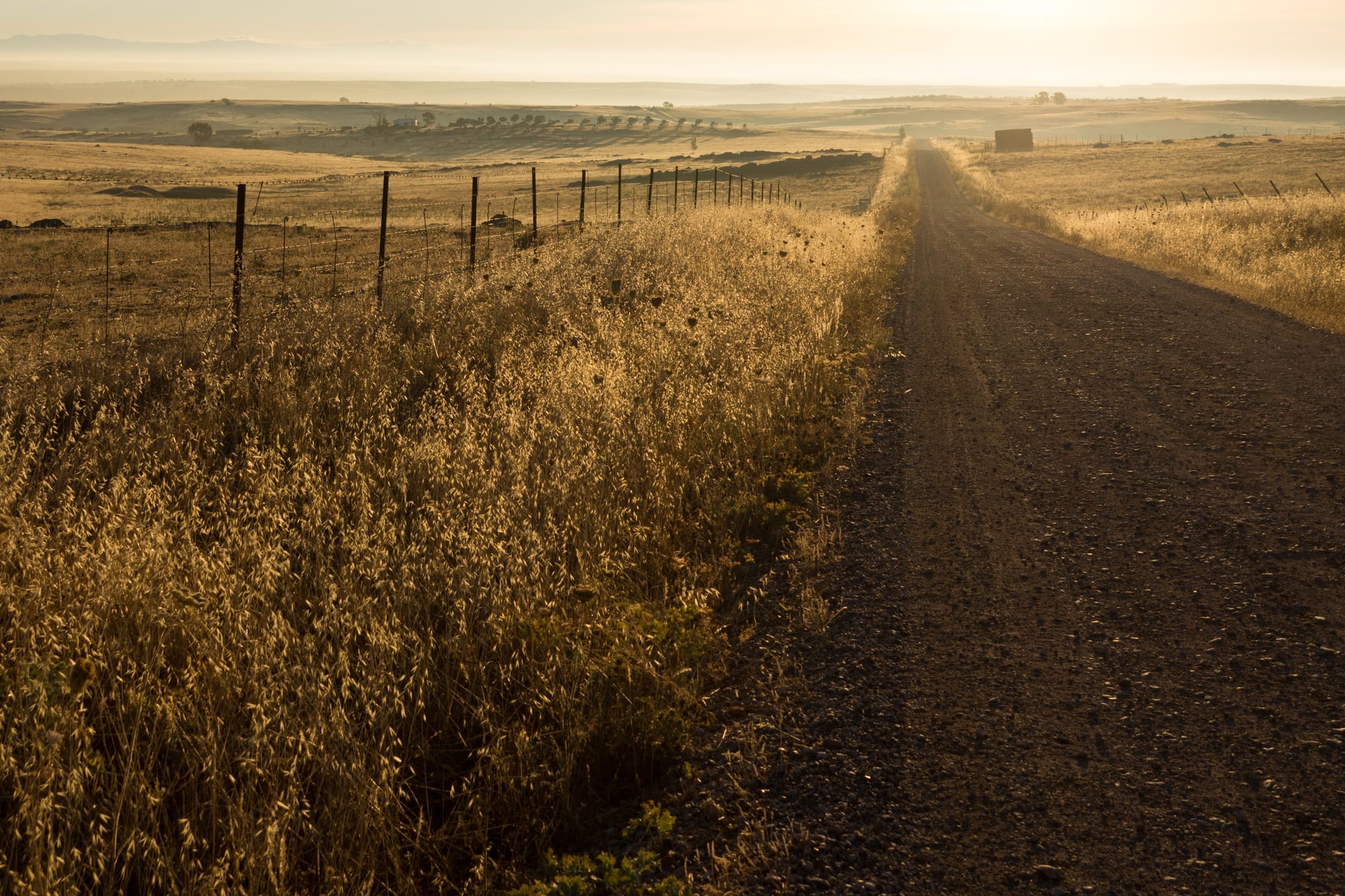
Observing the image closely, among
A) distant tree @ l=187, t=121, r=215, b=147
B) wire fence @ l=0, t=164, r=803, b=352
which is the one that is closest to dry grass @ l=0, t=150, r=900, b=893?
wire fence @ l=0, t=164, r=803, b=352

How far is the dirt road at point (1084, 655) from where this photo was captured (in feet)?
10.5

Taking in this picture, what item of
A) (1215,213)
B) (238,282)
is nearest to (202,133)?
(1215,213)

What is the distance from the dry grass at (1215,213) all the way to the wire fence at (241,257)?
10.8m

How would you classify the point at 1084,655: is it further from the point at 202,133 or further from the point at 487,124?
the point at 487,124

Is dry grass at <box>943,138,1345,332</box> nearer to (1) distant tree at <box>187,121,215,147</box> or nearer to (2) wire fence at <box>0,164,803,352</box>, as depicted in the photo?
(2) wire fence at <box>0,164,803,352</box>

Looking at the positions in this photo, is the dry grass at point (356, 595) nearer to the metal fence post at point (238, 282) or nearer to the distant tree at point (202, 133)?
the metal fence post at point (238, 282)

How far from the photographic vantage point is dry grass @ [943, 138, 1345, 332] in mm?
15570

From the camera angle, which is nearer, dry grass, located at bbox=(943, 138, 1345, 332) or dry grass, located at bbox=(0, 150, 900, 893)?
dry grass, located at bbox=(0, 150, 900, 893)

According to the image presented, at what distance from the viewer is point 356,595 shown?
167 inches

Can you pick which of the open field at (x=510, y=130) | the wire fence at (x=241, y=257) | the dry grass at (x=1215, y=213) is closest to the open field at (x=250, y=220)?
the wire fence at (x=241, y=257)

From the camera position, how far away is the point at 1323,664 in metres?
4.29

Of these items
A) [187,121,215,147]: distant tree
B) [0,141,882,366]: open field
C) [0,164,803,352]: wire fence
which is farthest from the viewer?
[187,121,215,147]: distant tree

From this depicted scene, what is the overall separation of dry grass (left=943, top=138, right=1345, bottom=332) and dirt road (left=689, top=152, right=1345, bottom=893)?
6811 millimetres

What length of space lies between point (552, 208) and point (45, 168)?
4348 cm
